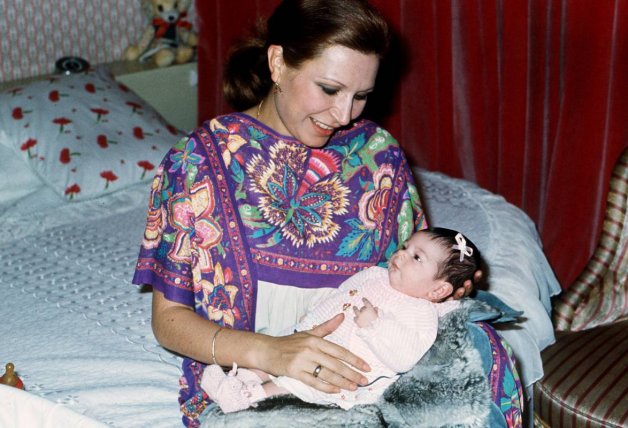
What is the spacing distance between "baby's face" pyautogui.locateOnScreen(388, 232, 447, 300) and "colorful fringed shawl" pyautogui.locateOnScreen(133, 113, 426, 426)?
18cm

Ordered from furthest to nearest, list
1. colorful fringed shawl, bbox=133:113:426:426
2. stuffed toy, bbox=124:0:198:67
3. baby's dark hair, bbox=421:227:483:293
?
stuffed toy, bbox=124:0:198:67, colorful fringed shawl, bbox=133:113:426:426, baby's dark hair, bbox=421:227:483:293

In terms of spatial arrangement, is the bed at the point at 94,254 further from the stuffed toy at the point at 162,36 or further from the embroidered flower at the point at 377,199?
the embroidered flower at the point at 377,199

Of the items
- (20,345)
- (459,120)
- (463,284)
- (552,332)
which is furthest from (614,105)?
(20,345)

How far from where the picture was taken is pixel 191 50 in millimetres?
3508

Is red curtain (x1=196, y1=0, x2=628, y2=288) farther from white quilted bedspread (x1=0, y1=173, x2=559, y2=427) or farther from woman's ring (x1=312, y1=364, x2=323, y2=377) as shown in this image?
woman's ring (x1=312, y1=364, x2=323, y2=377)

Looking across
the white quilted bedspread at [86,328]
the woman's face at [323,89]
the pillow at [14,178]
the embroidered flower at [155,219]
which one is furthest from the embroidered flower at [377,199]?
the pillow at [14,178]

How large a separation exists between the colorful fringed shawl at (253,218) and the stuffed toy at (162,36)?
1723mm

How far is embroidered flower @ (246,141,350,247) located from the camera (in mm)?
1725

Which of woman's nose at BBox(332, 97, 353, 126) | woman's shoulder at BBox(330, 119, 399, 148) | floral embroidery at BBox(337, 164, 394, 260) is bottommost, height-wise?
floral embroidery at BBox(337, 164, 394, 260)

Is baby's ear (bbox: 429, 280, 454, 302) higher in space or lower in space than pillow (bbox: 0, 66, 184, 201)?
higher

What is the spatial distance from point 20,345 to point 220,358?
61cm

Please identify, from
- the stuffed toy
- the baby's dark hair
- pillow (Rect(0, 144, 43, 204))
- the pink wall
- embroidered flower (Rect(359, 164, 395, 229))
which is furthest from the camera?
the stuffed toy

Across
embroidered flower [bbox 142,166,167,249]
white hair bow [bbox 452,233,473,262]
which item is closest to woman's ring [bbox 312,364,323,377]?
white hair bow [bbox 452,233,473,262]

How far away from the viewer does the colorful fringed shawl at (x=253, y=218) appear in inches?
65.6
